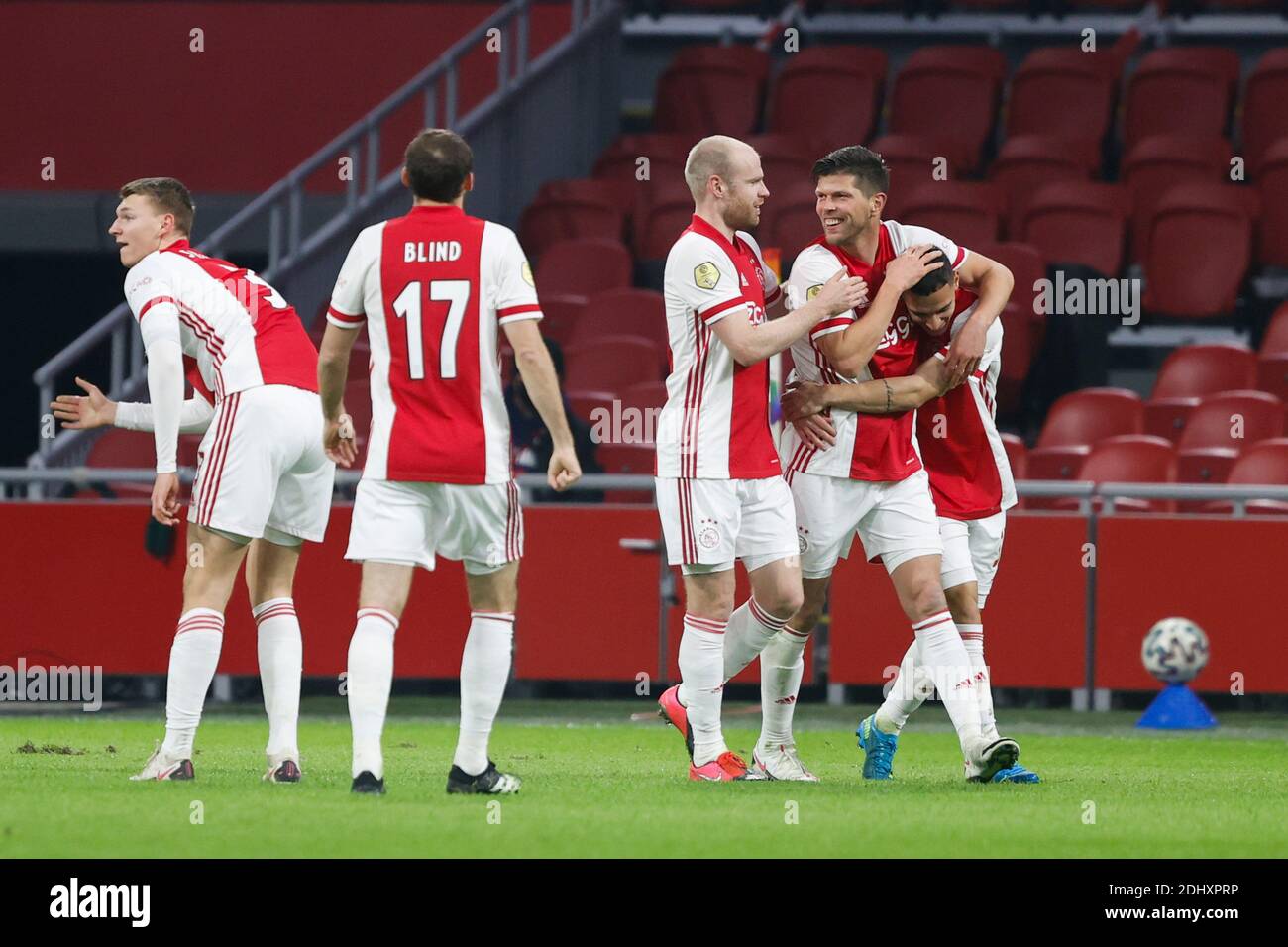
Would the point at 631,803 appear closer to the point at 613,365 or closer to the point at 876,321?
the point at 876,321

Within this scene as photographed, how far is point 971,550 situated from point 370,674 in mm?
2595

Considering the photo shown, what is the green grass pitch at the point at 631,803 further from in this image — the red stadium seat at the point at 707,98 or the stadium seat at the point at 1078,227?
the red stadium seat at the point at 707,98

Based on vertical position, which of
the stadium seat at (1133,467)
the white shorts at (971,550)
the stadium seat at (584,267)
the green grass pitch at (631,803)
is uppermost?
the stadium seat at (584,267)

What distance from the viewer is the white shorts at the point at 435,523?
21.1ft

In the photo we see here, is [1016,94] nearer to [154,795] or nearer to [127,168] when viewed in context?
[127,168]

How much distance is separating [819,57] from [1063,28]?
7.86 ft

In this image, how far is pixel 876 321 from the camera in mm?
7008

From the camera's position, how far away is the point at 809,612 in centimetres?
741

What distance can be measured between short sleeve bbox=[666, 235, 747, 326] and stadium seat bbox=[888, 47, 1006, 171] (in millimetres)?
9359

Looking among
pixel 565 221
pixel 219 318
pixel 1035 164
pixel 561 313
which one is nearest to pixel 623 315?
pixel 561 313

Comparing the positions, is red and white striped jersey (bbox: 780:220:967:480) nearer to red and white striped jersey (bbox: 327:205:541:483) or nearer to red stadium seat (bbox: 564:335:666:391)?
red and white striped jersey (bbox: 327:205:541:483)

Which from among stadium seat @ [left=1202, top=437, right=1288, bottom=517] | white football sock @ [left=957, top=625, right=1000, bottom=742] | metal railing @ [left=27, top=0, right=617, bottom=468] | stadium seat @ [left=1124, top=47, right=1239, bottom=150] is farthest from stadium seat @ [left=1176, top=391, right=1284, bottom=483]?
metal railing @ [left=27, top=0, right=617, bottom=468]

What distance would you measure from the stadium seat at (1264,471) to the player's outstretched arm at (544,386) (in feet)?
20.0

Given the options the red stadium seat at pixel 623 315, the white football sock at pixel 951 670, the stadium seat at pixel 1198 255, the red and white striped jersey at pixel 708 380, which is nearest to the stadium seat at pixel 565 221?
the red stadium seat at pixel 623 315
